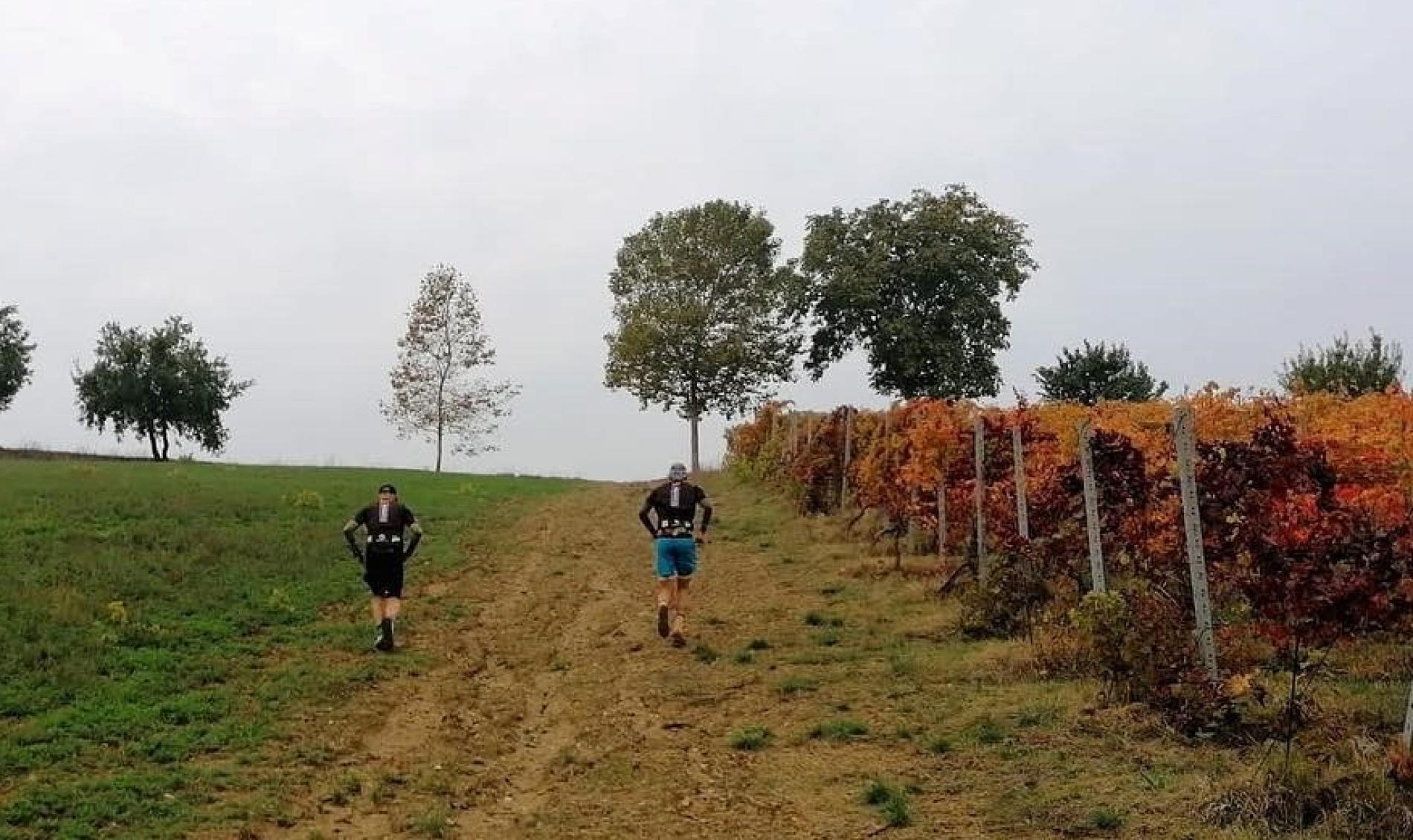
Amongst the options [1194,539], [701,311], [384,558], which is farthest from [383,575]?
[701,311]

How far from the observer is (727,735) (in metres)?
8.62

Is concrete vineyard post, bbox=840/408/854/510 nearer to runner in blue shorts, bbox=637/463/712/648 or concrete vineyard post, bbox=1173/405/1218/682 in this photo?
runner in blue shorts, bbox=637/463/712/648

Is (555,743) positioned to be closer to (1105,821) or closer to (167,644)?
(1105,821)

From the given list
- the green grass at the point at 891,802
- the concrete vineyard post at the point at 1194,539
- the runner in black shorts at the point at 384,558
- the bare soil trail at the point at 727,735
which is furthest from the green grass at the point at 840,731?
the runner in black shorts at the point at 384,558

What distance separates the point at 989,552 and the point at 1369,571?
6.47 metres

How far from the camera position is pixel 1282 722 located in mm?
6855

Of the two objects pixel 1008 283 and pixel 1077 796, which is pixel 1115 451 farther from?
pixel 1008 283

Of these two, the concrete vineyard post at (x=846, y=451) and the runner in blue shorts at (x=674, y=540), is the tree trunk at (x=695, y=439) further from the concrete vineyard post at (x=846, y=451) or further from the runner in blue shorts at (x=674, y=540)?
the runner in blue shorts at (x=674, y=540)

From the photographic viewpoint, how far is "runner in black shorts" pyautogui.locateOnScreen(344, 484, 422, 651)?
12.0 metres

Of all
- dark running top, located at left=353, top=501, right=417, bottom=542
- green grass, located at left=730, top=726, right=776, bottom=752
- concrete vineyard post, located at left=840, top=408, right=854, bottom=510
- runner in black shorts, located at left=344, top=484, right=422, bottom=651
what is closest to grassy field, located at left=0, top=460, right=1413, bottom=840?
green grass, located at left=730, top=726, right=776, bottom=752

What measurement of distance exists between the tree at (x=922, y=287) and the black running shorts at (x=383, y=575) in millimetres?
33451

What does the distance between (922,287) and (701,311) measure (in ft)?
29.8

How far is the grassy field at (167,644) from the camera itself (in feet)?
24.3

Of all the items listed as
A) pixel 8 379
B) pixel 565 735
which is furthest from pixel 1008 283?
pixel 8 379
